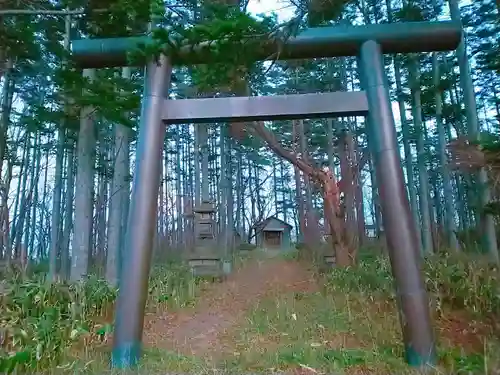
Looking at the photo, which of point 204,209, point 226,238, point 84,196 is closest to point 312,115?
point 84,196

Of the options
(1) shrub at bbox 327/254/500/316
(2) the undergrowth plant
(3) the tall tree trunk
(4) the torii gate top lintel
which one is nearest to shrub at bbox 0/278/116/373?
(2) the undergrowth plant

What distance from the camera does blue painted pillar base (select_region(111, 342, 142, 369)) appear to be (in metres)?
3.08

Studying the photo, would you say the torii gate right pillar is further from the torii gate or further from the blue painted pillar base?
the blue painted pillar base

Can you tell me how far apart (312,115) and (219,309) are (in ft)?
11.1

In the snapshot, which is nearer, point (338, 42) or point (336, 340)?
point (338, 42)

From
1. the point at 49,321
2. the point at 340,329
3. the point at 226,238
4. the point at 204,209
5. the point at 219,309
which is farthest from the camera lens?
the point at 226,238

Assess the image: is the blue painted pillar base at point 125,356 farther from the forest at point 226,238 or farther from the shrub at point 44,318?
the shrub at point 44,318

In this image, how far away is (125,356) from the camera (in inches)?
122

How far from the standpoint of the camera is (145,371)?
296cm

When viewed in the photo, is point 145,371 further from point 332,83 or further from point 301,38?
point 332,83

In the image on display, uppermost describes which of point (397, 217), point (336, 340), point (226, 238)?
point (226, 238)

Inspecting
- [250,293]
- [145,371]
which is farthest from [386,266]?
[145,371]

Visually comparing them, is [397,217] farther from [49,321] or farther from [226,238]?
[226,238]

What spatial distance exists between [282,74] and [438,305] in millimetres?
8427
